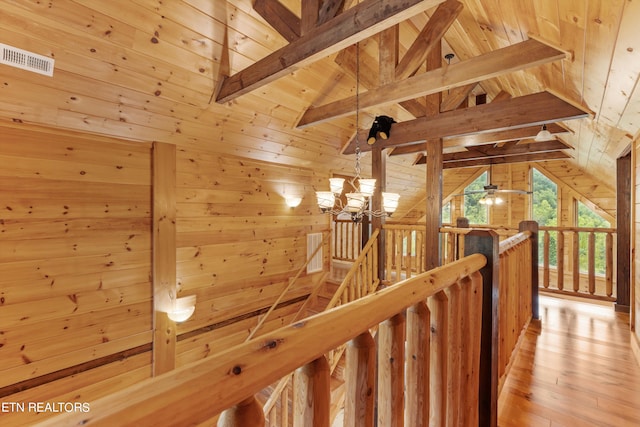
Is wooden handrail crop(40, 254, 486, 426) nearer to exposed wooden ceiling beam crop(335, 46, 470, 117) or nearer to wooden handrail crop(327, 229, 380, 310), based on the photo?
wooden handrail crop(327, 229, 380, 310)

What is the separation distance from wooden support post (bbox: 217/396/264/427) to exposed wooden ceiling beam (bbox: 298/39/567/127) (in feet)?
7.93

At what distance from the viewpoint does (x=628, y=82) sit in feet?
5.17

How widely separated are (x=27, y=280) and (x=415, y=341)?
318 cm

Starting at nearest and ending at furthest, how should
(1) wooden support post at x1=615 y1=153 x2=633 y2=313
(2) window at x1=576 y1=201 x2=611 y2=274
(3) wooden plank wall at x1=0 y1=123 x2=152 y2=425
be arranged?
1. (3) wooden plank wall at x1=0 y1=123 x2=152 y2=425
2. (1) wooden support post at x1=615 y1=153 x2=633 y2=313
3. (2) window at x1=576 y1=201 x2=611 y2=274

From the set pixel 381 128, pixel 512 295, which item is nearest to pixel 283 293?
pixel 381 128

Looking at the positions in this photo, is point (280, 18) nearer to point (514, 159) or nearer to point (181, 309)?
point (181, 309)

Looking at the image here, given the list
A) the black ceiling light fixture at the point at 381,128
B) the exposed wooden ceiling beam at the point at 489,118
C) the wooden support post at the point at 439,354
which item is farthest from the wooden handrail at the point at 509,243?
the black ceiling light fixture at the point at 381,128

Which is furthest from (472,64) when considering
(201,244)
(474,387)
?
(201,244)

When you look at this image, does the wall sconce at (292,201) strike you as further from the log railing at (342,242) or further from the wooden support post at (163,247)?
the wooden support post at (163,247)

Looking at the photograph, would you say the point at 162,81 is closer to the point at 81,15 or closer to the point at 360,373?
the point at 81,15

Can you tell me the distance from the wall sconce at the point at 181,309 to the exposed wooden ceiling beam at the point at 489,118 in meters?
3.19

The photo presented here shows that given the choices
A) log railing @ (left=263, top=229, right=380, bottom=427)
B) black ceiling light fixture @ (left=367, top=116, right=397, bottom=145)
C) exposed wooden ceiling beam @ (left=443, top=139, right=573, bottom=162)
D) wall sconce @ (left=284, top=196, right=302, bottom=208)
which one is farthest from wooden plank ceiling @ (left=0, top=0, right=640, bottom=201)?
log railing @ (left=263, top=229, right=380, bottom=427)

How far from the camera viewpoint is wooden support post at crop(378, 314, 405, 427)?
776 millimetres

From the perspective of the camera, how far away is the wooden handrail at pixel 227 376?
1.15 ft
